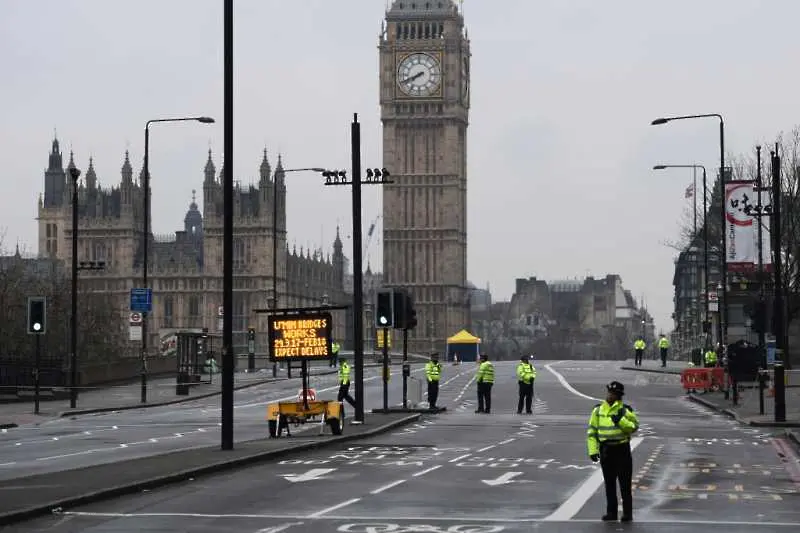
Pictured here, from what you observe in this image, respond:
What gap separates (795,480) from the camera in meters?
22.8

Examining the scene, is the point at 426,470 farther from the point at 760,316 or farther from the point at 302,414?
the point at 760,316

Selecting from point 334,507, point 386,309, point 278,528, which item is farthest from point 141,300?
point 278,528

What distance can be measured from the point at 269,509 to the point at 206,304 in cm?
13958

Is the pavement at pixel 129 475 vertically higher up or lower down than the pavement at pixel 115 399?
higher up

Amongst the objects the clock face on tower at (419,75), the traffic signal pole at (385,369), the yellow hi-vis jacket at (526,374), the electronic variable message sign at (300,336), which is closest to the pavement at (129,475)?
the electronic variable message sign at (300,336)

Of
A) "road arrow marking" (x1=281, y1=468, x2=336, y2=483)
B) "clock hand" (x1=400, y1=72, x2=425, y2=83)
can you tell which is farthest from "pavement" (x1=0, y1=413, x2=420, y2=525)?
"clock hand" (x1=400, y1=72, x2=425, y2=83)

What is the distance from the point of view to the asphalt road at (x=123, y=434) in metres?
27.1

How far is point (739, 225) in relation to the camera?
50.1 meters

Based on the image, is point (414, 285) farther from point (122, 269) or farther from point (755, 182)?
point (755, 182)

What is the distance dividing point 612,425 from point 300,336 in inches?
590

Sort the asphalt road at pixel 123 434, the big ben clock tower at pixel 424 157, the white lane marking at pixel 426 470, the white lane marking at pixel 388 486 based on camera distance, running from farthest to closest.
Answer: the big ben clock tower at pixel 424 157, the asphalt road at pixel 123 434, the white lane marking at pixel 426 470, the white lane marking at pixel 388 486

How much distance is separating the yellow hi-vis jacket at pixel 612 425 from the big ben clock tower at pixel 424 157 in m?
151

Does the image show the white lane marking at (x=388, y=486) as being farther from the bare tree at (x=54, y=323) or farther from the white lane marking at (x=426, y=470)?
the bare tree at (x=54, y=323)

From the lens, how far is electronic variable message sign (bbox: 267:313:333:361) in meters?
31.5
